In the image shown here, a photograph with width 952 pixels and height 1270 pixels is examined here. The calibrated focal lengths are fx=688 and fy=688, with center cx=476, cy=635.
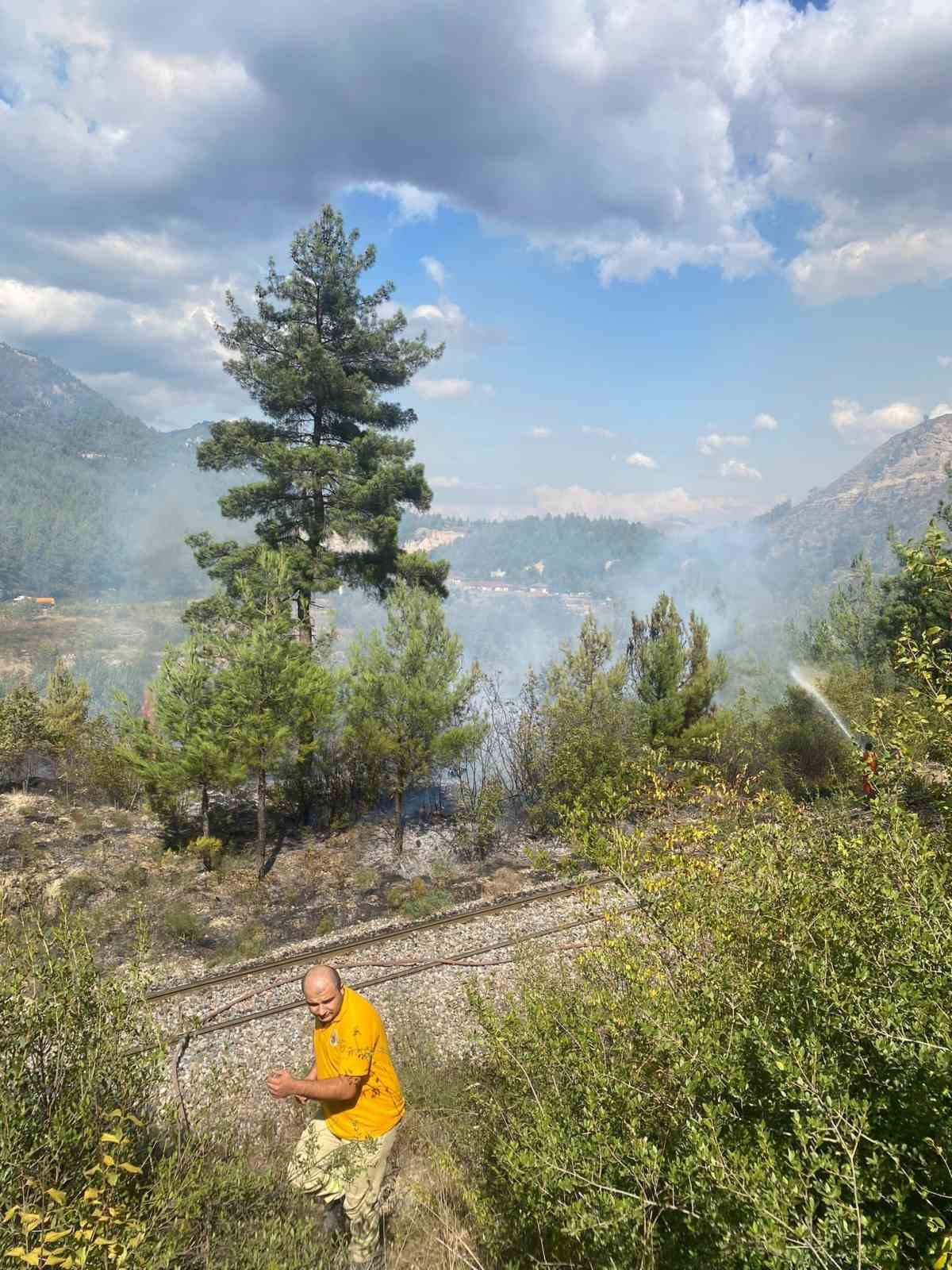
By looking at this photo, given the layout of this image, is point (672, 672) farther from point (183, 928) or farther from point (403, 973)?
point (183, 928)

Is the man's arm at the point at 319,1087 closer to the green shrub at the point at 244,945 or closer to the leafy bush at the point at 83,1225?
the leafy bush at the point at 83,1225

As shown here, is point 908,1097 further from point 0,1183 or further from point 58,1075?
point 58,1075

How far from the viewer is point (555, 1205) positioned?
125 inches

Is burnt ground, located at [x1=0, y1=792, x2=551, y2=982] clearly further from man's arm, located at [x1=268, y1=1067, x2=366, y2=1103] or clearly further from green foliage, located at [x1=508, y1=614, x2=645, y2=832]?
man's arm, located at [x1=268, y1=1067, x2=366, y2=1103]

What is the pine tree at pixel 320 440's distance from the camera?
59.3 ft

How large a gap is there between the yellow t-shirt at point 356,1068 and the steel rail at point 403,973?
372 centimetres

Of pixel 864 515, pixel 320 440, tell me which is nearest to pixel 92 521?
pixel 320 440

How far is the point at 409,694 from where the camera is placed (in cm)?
1662

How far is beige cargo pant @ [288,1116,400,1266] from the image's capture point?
4023 millimetres

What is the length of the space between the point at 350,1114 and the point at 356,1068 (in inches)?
13.7

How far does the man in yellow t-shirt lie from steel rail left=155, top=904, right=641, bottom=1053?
12.0ft

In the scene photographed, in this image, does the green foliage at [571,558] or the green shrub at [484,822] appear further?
the green foliage at [571,558]

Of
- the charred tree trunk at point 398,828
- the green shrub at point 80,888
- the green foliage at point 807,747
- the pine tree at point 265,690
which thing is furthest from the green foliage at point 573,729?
the green shrub at point 80,888

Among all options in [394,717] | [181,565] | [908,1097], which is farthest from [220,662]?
[181,565]
